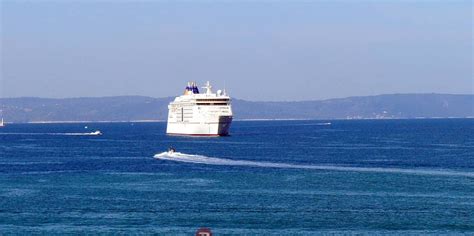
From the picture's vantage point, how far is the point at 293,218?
51.5 m

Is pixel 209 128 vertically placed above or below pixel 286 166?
above

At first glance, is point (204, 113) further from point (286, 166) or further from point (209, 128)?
point (286, 166)

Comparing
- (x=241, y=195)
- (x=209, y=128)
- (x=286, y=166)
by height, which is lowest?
(x=241, y=195)

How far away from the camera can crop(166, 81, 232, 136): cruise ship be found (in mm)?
159625

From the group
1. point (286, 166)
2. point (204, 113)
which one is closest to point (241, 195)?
point (286, 166)

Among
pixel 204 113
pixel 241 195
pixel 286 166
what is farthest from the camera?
pixel 204 113

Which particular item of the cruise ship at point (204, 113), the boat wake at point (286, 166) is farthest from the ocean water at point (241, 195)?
the cruise ship at point (204, 113)

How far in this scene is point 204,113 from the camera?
161m

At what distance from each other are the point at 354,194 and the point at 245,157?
4075 cm

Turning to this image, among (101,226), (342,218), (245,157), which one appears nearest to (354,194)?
(342,218)

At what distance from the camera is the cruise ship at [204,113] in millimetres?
159625

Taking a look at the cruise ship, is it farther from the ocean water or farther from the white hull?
the ocean water

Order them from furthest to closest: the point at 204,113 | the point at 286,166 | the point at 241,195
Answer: the point at 204,113 → the point at 286,166 → the point at 241,195

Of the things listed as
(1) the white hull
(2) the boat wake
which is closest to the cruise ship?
(1) the white hull
